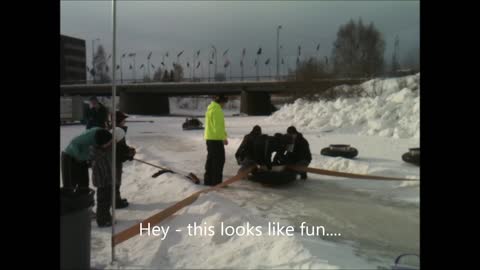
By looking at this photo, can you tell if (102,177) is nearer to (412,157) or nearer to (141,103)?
(412,157)

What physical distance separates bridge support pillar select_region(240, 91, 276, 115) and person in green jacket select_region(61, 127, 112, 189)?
34.6 meters

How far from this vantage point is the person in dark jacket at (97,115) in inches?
289

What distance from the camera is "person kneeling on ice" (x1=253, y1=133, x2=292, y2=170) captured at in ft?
23.2

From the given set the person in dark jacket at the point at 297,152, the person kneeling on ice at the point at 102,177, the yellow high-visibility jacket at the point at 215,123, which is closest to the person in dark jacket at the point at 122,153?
the person kneeling on ice at the point at 102,177

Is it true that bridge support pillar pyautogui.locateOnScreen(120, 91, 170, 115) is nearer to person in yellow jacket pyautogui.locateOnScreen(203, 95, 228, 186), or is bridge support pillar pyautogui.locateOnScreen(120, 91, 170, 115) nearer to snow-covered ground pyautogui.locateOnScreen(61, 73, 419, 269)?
snow-covered ground pyautogui.locateOnScreen(61, 73, 419, 269)

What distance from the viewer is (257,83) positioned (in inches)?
1521

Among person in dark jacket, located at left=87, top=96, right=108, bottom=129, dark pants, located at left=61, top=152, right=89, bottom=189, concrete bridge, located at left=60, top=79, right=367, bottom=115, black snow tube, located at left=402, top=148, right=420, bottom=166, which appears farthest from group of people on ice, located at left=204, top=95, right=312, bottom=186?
concrete bridge, located at left=60, top=79, right=367, bottom=115

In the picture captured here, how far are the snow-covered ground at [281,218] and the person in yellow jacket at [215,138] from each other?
317mm

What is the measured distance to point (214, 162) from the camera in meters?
6.61

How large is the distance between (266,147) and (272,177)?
2.17 feet

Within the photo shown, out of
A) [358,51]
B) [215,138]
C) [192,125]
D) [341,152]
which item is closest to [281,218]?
[215,138]

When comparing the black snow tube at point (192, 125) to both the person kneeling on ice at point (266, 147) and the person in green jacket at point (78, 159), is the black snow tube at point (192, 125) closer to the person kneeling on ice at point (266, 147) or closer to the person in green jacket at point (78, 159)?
the person kneeling on ice at point (266, 147)

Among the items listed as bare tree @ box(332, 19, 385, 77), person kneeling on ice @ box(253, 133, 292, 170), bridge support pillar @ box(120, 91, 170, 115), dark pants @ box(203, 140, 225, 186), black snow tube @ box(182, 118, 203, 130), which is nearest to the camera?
dark pants @ box(203, 140, 225, 186)
